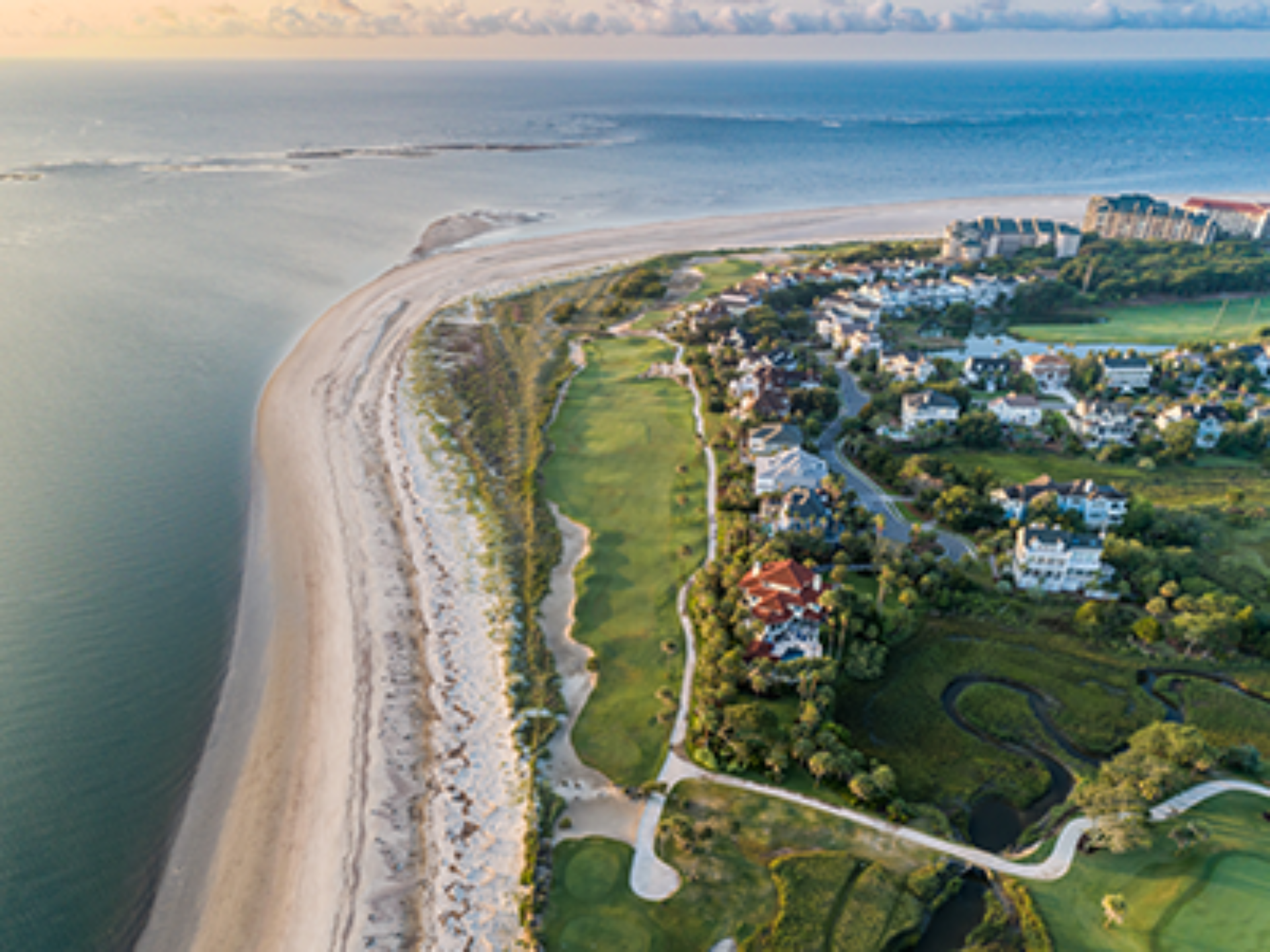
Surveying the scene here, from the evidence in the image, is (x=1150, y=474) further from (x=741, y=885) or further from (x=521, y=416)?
(x=521, y=416)

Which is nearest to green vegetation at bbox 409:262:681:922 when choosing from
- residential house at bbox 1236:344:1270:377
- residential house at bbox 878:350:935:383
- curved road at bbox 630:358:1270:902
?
curved road at bbox 630:358:1270:902

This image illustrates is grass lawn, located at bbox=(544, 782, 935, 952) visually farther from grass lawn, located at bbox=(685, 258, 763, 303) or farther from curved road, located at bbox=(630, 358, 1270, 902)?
grass lawn, located at bbox=(685, 258, 763, 303)

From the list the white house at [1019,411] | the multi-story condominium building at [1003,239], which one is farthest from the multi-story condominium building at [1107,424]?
the multi-story condominium building at [1003,239]

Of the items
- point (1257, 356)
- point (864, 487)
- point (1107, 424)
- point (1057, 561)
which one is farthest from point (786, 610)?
point (1257, 356)

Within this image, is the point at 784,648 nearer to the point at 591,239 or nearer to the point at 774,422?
the point at 774,422

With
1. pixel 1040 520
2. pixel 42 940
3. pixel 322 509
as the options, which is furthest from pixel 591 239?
pixel 42 940

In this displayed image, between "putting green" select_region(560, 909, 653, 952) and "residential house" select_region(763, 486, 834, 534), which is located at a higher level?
"residential house" select_region(763, 486, 834, 534)
